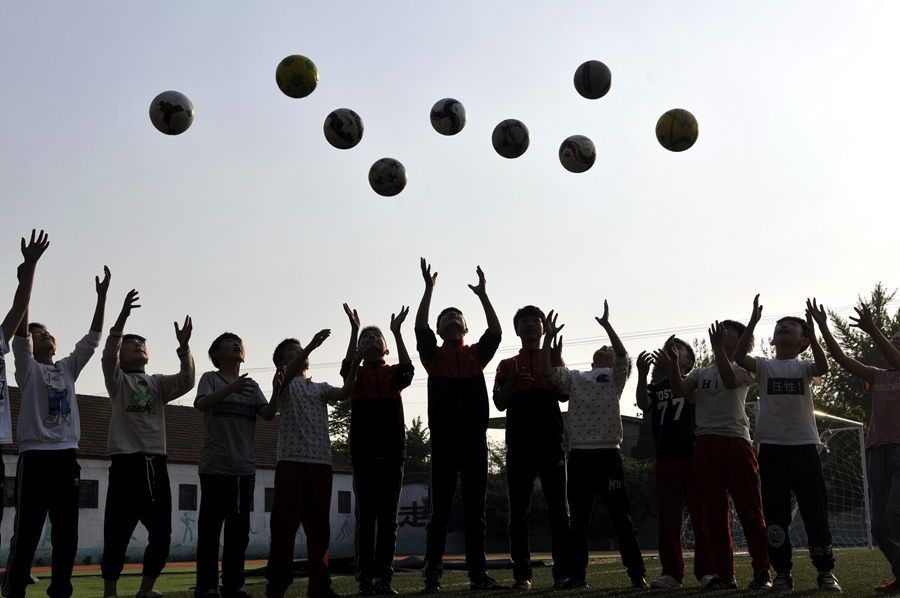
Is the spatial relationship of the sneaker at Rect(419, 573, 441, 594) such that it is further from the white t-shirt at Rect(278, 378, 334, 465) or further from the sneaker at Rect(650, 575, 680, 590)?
the sneaker at Rect(650, 575, 680, 590)

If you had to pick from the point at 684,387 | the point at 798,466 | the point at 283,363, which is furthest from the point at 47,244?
the point at 798,466

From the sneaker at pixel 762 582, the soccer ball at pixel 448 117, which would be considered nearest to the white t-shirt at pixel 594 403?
the sneaker at pixel 762 582

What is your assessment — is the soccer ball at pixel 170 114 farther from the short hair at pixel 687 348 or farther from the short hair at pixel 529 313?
the short hair at pixel 687 348

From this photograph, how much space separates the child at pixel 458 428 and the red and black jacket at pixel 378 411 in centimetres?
28

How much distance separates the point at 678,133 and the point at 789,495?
4500 millimetres

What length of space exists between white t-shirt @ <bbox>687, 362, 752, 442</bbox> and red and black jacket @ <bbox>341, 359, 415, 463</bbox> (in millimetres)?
2451

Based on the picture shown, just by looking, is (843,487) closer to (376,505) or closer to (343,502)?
(376,505)

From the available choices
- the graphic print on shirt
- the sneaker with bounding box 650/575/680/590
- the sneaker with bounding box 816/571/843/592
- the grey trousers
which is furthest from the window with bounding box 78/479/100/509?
the grey trousers

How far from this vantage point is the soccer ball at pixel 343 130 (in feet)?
32.0

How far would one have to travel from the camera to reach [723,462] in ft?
22.8

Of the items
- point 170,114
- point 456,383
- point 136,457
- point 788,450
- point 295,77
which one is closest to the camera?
point 788,450

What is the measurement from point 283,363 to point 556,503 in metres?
2.63

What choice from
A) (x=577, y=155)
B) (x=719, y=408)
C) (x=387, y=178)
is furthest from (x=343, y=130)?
(x=719, y=408)

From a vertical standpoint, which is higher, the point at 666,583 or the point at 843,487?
the point at 666,583
